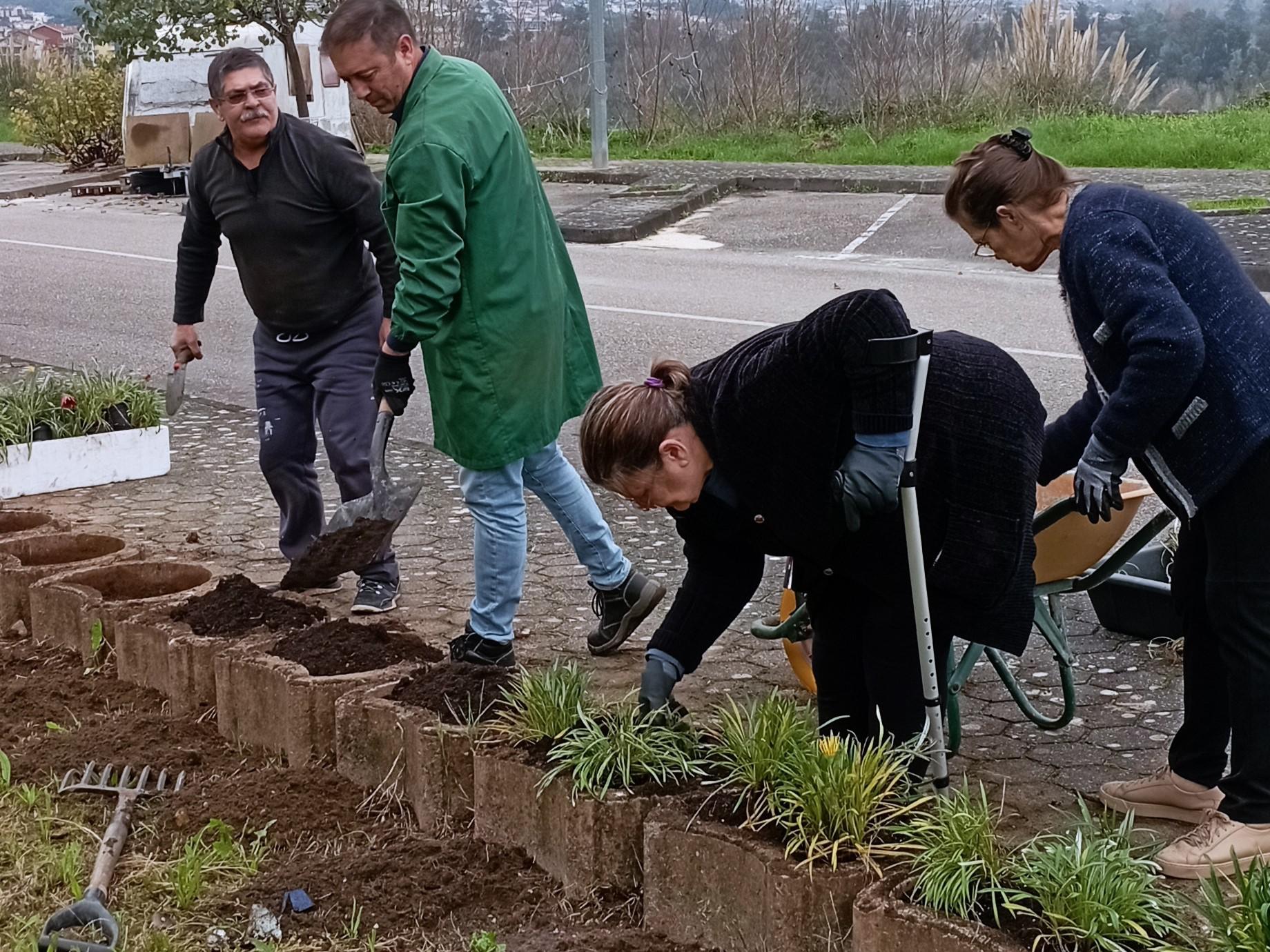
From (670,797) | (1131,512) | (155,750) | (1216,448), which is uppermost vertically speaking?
(1216,448)

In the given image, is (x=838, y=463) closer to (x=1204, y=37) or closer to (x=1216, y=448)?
(x=1216, y=448)

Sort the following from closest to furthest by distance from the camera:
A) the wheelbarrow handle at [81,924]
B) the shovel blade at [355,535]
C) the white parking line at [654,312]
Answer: the wheelbarrow handle at [81,924]
the shovel blade at [355,535]
the white parking line at [654,312]

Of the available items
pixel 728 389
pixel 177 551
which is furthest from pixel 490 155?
pixel 177 551

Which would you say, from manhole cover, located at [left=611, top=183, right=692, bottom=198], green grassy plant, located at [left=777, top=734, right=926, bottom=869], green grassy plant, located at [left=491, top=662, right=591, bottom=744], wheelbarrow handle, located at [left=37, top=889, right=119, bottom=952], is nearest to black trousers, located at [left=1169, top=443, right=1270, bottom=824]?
green grassy plant, located at [left=777, top=734, right=926, bottom=869]

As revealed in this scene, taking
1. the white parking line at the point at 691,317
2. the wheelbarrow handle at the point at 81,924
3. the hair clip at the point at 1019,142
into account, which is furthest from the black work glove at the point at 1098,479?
the white parking line at the point at 691,317

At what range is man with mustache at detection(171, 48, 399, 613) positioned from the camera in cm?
513

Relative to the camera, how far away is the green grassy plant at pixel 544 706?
365cm

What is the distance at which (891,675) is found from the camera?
339 centimetres

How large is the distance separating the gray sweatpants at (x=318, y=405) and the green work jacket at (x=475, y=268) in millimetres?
846

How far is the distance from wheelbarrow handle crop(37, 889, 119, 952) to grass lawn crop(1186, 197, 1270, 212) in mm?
12459

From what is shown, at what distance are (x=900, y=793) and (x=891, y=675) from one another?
0.28 metres

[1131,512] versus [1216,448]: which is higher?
[1216,448]

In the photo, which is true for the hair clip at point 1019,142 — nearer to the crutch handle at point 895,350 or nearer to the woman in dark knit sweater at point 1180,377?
the woman in dark knit sweater at point 1180,377

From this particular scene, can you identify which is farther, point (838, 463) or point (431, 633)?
point (431, 633)
